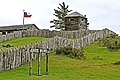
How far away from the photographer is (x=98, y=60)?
39906mm

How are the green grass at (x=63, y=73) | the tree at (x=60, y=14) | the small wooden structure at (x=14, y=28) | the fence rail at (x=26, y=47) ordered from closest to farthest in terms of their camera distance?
the green grass at (x=63, y=73) < the fence rail at (x=26, y=47) < the small wooden structure at (x=14, y=28) < the tree at (x=60, y=14)

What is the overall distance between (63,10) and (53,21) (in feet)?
15.8

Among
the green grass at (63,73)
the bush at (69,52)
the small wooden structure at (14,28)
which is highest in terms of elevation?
the small wooden structure at (14,28)

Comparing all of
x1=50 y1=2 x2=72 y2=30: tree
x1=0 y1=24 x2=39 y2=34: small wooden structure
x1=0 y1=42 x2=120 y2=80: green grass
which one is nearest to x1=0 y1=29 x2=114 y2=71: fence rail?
x1=0 y1=42 x2=120 y2=80: green grass

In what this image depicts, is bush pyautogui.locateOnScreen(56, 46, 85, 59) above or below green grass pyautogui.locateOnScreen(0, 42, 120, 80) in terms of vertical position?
above

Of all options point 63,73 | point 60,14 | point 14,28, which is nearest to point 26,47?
point 63,73

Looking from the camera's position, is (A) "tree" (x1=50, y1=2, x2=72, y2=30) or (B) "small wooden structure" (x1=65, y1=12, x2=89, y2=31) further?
(A) "tree" (x1=50, y1=2, x2=72, y2=30)

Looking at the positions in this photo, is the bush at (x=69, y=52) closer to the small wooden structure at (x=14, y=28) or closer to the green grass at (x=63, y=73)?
the green grass at (x=63, y=73)

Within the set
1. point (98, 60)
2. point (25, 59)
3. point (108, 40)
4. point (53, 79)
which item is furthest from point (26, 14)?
point (53, 79)

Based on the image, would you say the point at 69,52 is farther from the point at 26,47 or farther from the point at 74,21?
the point at 74,21

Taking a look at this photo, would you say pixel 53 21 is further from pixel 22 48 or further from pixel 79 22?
pixel 22 48

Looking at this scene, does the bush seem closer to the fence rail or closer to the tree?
the fence rail

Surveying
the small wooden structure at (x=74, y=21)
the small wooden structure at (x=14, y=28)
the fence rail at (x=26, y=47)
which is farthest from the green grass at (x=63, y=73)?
the small wooden structure at (x=14, y=28)

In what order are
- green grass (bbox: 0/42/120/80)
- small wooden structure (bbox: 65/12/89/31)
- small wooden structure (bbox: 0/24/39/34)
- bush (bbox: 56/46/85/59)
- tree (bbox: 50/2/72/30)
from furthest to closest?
tree (bbox: 50/2/72/30) → small wooden structure (bbox: 0/24/39/34) → small wooden structure (bbox: 65/12/89/31) → bush (bbox: 56/46/85/59) → green grass (bbox: 0/42/120/80)
